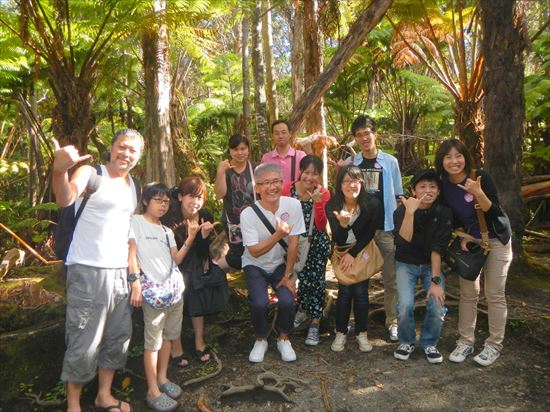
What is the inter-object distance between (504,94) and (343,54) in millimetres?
1891

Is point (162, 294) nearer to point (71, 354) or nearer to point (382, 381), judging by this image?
point (71, 354)

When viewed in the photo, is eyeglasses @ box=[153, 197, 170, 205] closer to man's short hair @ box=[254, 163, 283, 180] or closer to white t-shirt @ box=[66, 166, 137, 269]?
white t-shirt @ box=[66, 166, 137, 269]

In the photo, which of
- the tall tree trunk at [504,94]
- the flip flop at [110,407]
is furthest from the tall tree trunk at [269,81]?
the flip flop at [110,407]

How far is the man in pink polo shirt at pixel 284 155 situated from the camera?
170 inches

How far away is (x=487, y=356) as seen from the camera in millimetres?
3398

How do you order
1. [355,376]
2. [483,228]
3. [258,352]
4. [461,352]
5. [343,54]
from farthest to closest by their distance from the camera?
[343,54], [258,352], [461,352], [355,376], [483,228]

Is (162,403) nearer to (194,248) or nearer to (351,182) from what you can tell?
(194,248)

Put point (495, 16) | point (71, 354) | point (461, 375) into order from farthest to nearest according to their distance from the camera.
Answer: point (495, 16)
point (461, 375)
point (71, 354)

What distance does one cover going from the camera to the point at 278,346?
144 inches

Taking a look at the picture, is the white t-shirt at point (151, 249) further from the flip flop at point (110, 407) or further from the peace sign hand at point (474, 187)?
the peace sign hand at point (474, 187)

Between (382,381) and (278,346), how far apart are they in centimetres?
92

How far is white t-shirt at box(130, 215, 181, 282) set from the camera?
3.04 meters

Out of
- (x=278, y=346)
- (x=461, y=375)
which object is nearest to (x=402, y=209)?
(x=461, y=375)

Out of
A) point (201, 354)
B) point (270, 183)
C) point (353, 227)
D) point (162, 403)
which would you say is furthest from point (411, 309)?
point (162, 403)
